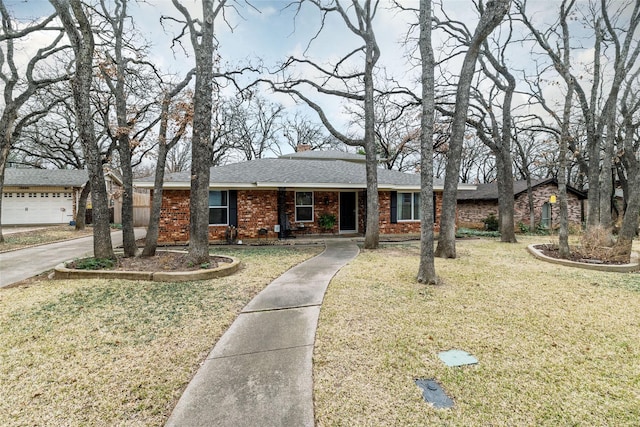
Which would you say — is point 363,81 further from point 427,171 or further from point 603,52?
point 603,52

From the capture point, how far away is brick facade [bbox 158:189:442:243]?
10.3 meters

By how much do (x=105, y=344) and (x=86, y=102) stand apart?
5578 millimetres

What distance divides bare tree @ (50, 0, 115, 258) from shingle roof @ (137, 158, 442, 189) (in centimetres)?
341

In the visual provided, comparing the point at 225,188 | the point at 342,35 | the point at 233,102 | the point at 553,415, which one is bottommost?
the point at 553,415

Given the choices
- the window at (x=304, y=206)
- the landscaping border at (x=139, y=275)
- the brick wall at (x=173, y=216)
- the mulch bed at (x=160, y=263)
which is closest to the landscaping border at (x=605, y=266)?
the window at (x=304, y=206)

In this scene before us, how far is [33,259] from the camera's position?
797 cm

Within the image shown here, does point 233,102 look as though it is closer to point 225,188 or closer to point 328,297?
point 225,188

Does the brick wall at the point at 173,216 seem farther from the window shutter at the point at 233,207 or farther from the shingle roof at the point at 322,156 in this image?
the shingle roof at the point at 322,156

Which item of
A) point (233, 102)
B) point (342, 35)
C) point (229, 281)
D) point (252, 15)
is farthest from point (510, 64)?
point (233, 102)

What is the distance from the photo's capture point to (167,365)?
2781 millimetres

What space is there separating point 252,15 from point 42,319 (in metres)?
9.05

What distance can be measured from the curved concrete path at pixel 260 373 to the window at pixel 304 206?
7590 mm

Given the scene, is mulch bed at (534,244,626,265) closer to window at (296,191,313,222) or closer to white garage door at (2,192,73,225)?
window at (296,191,313,222)

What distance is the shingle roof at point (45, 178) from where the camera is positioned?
18.3 metres
